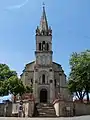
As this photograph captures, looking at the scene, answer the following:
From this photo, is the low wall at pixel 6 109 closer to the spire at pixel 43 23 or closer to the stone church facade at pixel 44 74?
the stone church facade at pixel 44 74

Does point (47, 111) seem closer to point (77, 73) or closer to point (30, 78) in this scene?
point (77, 73)

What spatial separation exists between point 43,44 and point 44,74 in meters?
7.32

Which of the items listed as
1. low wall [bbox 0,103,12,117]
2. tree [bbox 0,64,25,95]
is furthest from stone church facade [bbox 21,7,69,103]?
low wall [bbox 0,103,12,117]

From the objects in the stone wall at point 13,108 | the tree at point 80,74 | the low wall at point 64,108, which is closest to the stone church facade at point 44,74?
the tree at point 80,74

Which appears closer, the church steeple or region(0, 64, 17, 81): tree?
region(0, 64, 17, 81): tree

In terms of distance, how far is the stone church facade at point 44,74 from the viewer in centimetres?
5467

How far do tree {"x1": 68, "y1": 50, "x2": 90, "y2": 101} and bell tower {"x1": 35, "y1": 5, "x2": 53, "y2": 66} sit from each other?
58.8ft

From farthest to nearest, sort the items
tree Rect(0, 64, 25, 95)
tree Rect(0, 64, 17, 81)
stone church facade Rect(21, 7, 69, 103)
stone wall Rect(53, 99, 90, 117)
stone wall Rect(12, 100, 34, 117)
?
stone church facade Rect(21, 7, 69, 103) → tree Rect(0, 64, 17, 81) → tree Rect(0, 64, 25, 95) → stone wall Rect(12, 100, 34, 117) → stone wall Rect(53, 99, 90, 117)

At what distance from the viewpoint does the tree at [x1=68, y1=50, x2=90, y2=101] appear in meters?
36.3

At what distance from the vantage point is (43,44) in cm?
5919

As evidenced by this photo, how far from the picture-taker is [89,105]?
3203cm

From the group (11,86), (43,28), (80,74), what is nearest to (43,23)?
(43,28)

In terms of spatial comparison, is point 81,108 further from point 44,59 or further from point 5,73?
point 44,59

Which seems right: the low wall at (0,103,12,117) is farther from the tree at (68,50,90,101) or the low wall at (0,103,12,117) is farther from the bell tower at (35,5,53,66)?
the bell tower at (35,5,53,66)
